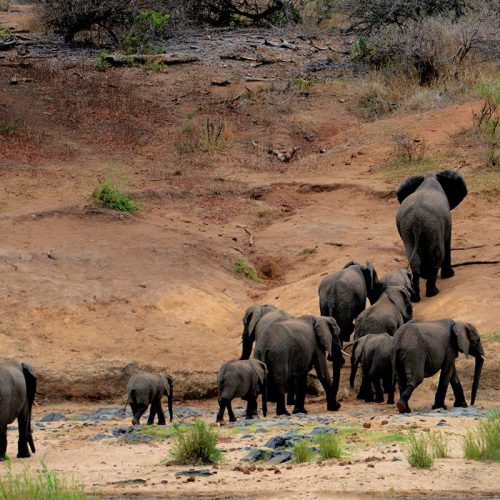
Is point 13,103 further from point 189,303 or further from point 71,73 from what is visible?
point 189,303

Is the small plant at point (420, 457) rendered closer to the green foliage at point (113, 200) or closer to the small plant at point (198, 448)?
the small plant at point (198, 448)

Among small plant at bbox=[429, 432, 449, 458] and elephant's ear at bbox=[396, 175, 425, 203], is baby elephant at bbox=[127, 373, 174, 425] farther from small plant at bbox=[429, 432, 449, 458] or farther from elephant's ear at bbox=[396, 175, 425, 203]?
elephant's ear at bbox=[396, 175, 425, 203]

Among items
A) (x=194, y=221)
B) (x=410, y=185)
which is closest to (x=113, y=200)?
(x=194, y=221)

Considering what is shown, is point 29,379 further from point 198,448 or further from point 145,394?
point 198,448

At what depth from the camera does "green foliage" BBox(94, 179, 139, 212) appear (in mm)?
21906

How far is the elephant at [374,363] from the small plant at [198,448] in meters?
3.83

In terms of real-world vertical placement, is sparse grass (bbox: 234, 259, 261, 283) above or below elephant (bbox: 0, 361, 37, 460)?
below

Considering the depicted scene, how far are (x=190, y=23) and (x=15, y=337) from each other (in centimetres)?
2249

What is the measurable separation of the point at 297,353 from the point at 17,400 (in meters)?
3.98

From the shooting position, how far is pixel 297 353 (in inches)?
561

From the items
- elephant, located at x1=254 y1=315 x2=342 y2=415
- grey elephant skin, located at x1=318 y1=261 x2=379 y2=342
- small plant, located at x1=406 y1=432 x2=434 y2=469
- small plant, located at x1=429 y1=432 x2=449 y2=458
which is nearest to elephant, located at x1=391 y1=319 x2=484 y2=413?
elephant, located at x1=254 y1=315 x2=342 y2=415

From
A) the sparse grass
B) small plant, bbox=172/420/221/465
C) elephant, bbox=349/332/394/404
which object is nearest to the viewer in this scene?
small plant, bbox=172/420/221/465

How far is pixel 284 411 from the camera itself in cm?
1398

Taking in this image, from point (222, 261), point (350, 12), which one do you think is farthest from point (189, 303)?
point (350, 12)
